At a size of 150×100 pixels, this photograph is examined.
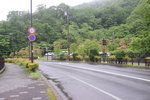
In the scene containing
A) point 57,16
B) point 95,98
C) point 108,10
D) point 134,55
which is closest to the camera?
point 95,98

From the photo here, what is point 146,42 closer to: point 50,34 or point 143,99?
point 143,99

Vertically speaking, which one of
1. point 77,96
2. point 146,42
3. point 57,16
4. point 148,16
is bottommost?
point 77,96

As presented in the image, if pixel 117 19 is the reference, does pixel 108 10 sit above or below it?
above

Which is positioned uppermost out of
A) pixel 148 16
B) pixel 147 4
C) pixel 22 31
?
pixel 22 31

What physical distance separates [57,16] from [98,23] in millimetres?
28515

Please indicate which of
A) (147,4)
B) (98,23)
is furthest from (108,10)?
(147,4)

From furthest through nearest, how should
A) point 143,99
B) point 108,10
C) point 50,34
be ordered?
1. point 108,10
2. point 50,34
3. point 143,99

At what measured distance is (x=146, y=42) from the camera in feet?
59.2

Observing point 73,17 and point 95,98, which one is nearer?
point 95,98

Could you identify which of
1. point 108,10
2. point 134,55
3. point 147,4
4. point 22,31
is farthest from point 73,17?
point 147,4

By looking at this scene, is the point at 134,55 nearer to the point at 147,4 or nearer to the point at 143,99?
the point at 147,4

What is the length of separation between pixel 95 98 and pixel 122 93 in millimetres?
1367

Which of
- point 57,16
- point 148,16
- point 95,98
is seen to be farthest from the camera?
point 57,16

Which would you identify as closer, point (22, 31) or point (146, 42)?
point (146, 42)
